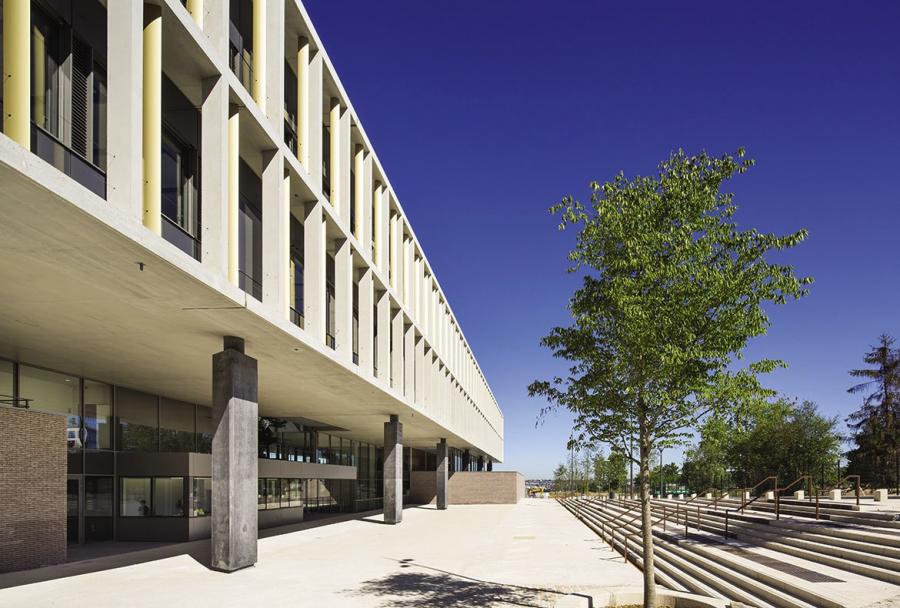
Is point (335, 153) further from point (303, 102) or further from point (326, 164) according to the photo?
point (303, 102)

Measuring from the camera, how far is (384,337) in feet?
95.0

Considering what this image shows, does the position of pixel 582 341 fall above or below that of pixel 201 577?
above

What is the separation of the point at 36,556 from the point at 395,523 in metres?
19.3

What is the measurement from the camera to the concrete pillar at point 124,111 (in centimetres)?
1116

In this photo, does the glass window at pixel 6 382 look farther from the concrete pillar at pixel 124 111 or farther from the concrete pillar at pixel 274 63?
the concrete pillar at pixel 124 111

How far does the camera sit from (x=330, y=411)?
34.9 m

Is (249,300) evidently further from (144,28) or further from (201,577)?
(201,577)

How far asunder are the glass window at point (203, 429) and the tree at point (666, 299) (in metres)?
22.8

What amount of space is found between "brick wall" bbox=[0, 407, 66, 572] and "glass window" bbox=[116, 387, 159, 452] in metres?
6.95

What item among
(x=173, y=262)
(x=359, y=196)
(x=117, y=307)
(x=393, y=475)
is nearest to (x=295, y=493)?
(x=393, y=475)

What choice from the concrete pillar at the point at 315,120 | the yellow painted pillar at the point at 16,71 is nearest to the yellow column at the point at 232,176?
the concrete pillar at the point at 315,120

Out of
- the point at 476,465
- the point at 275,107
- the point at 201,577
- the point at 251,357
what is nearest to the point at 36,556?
the point at 201,577

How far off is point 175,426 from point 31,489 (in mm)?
12118

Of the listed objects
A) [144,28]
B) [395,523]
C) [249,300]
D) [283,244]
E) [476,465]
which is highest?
[144,28]
